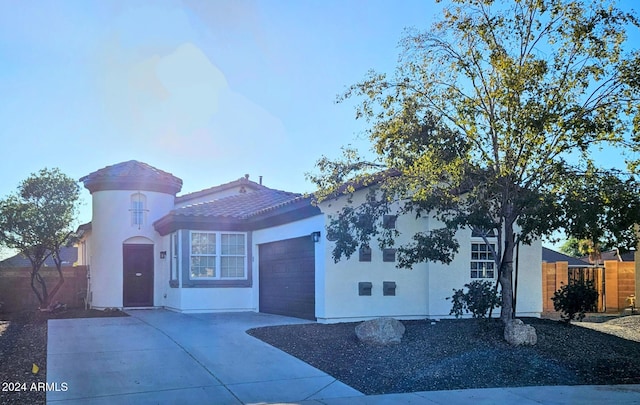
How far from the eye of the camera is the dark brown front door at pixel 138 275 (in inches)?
779

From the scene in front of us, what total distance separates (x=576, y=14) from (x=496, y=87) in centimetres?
166

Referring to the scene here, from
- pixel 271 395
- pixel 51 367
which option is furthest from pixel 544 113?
pixel 51 367

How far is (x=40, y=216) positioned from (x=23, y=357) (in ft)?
29.4

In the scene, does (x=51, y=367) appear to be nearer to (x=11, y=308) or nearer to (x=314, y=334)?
(x=314, y=334)

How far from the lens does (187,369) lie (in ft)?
29.0

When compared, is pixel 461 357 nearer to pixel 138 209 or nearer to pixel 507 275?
pixel 507 275

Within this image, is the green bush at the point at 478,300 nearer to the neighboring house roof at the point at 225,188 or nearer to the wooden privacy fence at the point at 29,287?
the neighboring house roof at the point at 225,188

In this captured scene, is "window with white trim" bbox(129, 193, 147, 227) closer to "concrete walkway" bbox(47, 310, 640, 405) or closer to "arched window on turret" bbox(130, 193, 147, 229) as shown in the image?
"arched window on turret" bbox(130, 193, 147, 229)

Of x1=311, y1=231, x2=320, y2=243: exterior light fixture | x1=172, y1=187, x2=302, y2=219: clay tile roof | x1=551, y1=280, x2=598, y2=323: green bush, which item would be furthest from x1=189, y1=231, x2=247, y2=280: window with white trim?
x1=551, y1=280, x2=598, y2=323: green bush

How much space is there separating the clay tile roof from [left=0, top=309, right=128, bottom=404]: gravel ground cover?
155 inches

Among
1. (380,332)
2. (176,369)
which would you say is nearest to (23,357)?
(176,369)

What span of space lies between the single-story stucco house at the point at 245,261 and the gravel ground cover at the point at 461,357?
201cm

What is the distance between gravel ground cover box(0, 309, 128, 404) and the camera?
737 cm

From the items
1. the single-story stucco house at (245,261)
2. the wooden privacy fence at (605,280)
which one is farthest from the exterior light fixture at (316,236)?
the wooden privacy fence at (605,280)
